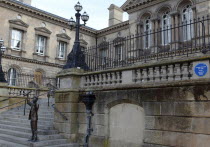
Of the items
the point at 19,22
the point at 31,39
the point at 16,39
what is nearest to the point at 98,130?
the point at 16,39

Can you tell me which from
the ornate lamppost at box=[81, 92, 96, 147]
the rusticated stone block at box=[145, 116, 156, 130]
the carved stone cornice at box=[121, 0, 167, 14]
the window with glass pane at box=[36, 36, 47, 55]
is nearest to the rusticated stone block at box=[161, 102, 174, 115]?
the rusticated stone block at box=[145, 116, 156, 130]

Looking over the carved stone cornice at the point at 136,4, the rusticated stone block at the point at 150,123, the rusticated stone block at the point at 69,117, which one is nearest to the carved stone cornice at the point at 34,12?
the carved stone cornice at the point at 136,4

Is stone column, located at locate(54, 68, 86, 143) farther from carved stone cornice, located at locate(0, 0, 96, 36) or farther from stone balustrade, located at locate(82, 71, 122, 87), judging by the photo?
carved stone cornice, located at locate(0, 0, 96, 36)

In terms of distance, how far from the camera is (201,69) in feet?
21.7

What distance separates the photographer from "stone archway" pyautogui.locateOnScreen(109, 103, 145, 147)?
316 inches

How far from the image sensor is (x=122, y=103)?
8.70 metres

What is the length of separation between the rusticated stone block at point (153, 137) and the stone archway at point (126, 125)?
25 cm

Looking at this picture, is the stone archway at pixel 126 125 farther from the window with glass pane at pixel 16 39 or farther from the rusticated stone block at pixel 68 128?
the window with glass pane at pixel 16 39

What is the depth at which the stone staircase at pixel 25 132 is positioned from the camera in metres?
9.22

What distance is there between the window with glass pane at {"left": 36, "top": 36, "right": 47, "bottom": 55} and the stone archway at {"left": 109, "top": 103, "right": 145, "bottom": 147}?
78.0 feet

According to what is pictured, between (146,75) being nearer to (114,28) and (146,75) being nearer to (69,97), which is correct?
(69,97)

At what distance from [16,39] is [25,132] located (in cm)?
Answer: 2052

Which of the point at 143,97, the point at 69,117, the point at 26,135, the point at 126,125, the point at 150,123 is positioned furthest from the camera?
the point at 69,117

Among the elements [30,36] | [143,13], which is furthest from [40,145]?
[30,36]
